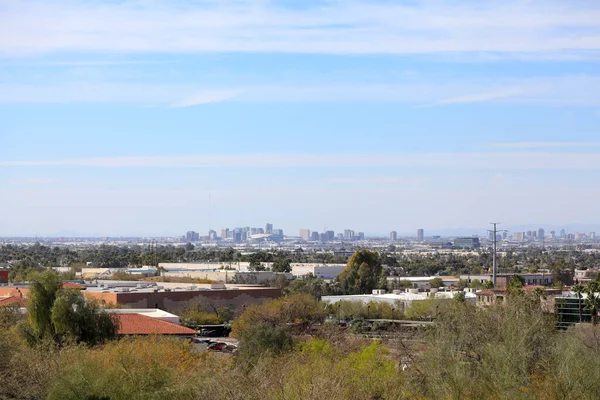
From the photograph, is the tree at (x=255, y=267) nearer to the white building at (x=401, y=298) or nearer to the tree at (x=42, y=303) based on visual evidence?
the white building at (x=401, y=298)

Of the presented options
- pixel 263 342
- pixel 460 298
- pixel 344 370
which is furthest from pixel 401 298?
pixel 344 370

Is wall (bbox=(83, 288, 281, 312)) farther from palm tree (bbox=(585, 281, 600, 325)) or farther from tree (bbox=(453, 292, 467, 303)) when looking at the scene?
palm tree (bbox=(585, 281, 600, 325))

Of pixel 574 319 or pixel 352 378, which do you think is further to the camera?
pixel 574 319

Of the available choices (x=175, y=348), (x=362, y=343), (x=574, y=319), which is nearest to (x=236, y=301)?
(x=574, y=319)

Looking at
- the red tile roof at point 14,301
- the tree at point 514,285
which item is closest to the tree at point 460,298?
the tree at point 514,285

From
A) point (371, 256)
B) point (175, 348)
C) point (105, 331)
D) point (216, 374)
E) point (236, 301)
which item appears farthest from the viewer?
point (371, 256)

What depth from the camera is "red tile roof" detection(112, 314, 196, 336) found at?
165ft

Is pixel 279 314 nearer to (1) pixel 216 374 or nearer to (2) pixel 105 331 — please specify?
(2) pixel 105 331

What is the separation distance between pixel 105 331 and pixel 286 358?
11032 mm

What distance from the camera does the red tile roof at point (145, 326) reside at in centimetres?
5041

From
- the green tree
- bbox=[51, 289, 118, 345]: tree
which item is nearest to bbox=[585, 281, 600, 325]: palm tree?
the green tree

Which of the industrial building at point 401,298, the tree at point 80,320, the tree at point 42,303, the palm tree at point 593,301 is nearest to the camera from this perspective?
the tree at point 80,320

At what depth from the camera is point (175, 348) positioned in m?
40.1

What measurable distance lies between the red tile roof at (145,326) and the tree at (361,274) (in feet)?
185
